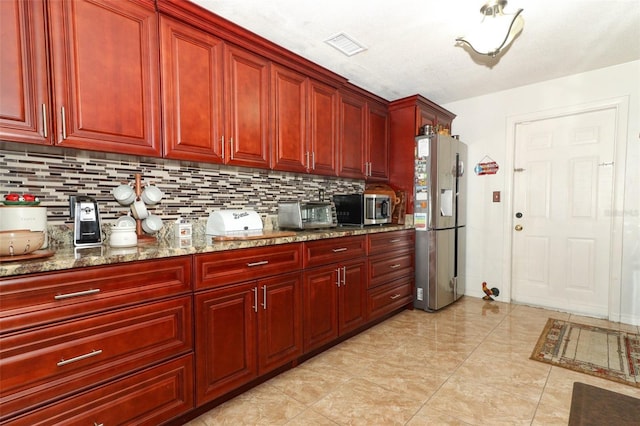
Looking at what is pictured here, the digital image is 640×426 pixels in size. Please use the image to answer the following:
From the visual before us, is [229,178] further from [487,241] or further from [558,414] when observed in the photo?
[487,241]

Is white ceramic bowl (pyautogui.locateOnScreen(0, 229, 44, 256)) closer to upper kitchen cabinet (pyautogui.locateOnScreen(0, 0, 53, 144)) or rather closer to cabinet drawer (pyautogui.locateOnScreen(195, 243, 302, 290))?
upper kitchen cabinet (pyautogui.locateOnScreen(0, 0, 53, 144))

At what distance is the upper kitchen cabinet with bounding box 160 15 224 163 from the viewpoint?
1.80 metres

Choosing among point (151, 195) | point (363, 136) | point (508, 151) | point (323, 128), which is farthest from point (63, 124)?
point (508, 151)

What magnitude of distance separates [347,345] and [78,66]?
8.27 feet

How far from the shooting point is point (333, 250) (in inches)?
94.5

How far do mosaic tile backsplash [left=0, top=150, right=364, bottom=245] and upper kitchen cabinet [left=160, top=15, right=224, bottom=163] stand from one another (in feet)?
0.83

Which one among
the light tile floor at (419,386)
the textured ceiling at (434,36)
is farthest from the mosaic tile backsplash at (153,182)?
the light tile floor at (419,386)

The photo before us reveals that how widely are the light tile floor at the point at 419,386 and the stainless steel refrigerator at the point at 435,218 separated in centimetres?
59

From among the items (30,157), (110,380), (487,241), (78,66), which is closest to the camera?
(110,380)

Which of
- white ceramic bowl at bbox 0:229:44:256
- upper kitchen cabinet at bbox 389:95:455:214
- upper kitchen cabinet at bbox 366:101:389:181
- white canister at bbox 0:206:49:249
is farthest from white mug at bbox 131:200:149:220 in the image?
→ upper kitchen cabinet at bbox 389:95:455:214

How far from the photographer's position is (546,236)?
340cm

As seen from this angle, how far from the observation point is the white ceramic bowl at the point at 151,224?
188cm

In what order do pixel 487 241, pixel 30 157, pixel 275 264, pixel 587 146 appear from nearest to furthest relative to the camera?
pixel 30 157 < pixel 275 264 < pixel 587 146 < pixel 487 241

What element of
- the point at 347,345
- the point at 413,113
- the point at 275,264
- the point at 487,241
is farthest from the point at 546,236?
the point at 275,264
